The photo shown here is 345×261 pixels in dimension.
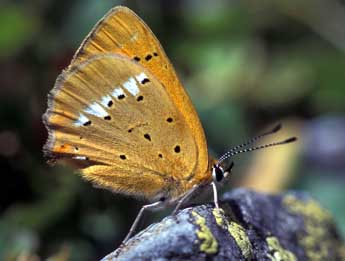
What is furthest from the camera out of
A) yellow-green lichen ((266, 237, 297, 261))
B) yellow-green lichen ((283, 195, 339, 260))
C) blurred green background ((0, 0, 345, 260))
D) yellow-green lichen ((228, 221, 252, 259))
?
blurred green background ((0, 0, 345, 260))

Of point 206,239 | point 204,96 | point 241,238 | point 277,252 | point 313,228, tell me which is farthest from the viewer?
point 204,96

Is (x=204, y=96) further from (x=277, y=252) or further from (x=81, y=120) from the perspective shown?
(x=277, y=252)

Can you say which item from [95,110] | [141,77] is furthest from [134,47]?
[95,110]

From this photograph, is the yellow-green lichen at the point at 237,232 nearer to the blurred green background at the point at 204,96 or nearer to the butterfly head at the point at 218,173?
the butterfly head at the point at 218,173

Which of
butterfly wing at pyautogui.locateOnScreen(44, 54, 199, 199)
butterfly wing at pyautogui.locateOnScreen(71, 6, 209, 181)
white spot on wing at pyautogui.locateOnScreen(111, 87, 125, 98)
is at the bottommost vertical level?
butterfly wing at pyautogui.locateOnScreen(44, 54, 199, 199)

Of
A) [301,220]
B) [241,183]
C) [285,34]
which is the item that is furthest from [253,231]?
[285,34]

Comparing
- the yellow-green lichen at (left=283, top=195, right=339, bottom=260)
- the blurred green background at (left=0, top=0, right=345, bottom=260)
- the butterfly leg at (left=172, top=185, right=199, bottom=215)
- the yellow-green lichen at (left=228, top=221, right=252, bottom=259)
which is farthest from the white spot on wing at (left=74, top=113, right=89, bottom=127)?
the yellow-green lichen at (left=283, top=195, right=339, bottom=260)

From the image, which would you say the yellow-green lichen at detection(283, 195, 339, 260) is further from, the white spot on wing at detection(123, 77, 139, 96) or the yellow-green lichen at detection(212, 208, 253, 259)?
the white spot on wing at detection(123, 77, 139, 96)
